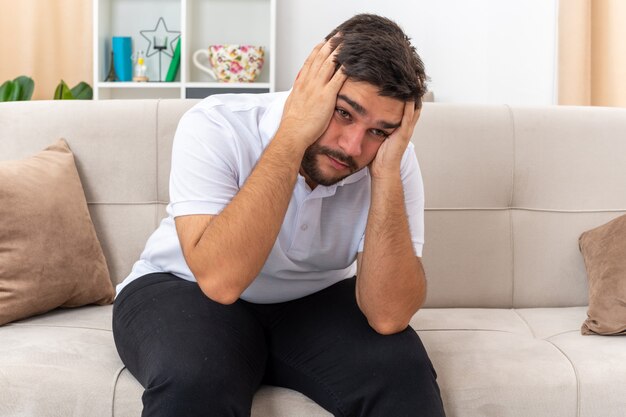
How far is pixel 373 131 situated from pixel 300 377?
0.43 metres

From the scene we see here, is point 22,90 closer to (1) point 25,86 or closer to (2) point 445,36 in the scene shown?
(1) point 25,86

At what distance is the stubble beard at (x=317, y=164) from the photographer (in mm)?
1342

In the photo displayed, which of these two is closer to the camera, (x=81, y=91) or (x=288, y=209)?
(x=288, y=209)

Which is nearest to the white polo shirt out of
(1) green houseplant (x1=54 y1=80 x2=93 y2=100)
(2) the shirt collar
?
(2) the shirt collar

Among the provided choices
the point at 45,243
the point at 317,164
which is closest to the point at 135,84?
the point at 45,243

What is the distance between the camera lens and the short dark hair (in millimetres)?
1282

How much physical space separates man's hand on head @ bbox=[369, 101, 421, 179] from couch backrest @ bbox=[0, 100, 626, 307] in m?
0.55

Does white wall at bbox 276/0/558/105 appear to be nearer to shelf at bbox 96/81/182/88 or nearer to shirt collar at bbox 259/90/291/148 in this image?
shelf at bbox 96/81/182/88

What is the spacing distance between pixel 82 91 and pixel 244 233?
7.76ft

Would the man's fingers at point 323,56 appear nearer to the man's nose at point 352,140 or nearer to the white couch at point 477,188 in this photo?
the man's nose at point 352,140

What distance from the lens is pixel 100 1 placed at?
334 centimetres

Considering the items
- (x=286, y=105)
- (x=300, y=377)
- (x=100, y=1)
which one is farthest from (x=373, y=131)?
(x=100, y=1)

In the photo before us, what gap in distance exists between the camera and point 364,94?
1.29 meters

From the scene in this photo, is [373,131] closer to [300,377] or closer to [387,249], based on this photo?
[387,249]
